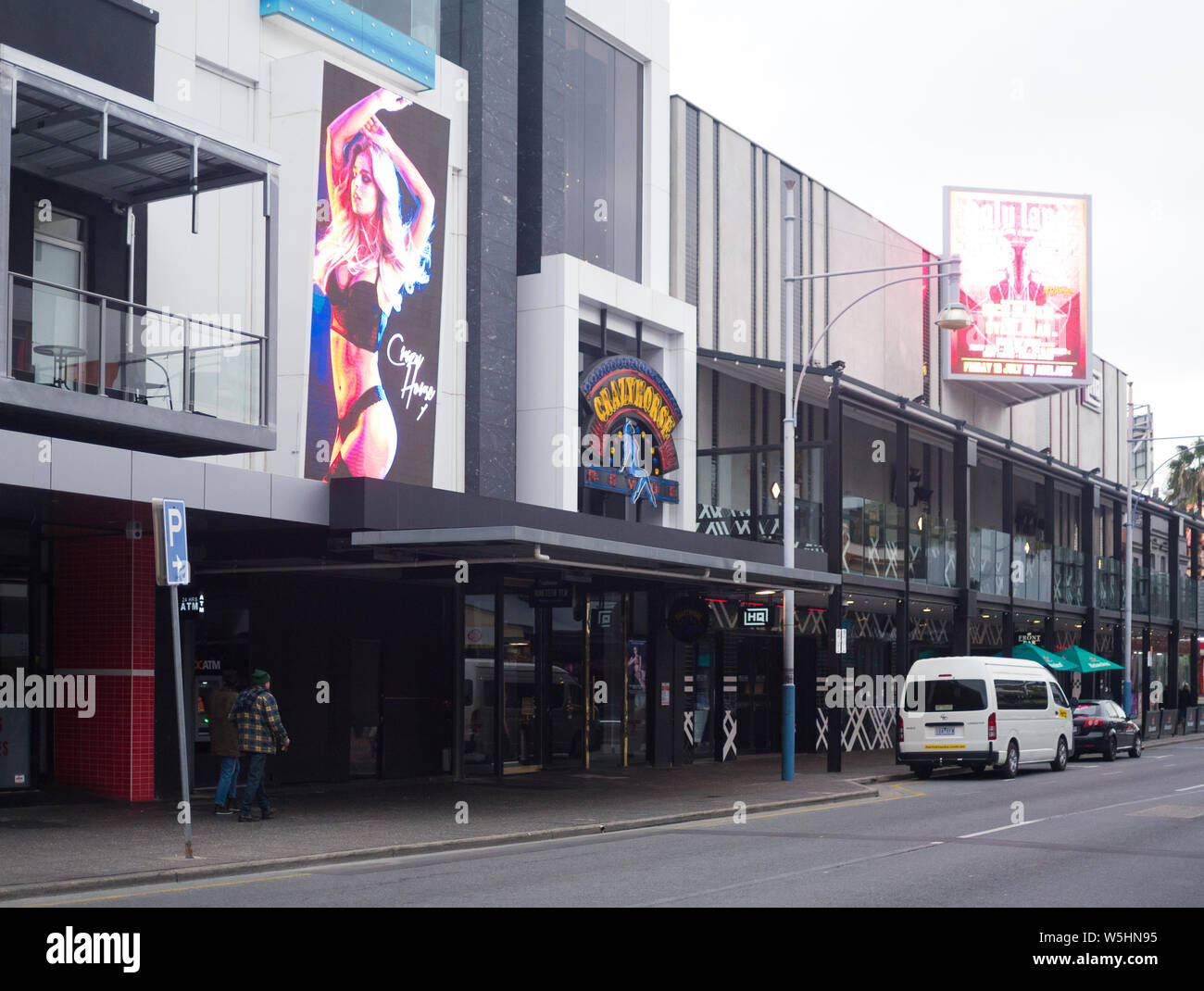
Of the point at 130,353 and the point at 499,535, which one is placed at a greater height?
the point at 130,353

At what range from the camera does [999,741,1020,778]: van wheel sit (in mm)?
27500

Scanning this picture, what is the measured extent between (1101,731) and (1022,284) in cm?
1611

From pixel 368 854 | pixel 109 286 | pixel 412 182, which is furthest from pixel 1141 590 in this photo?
pixel 368 854

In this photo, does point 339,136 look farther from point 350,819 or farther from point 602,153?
point 350,819

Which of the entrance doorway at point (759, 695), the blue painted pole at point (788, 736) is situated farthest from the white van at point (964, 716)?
the entrance doorway at point (759, 695)

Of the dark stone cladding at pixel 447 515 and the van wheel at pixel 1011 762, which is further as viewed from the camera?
the van wheel at pixel 1011 762

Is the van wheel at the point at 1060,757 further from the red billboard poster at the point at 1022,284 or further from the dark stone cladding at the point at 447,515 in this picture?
the red billboard poster at the point at 1022,284

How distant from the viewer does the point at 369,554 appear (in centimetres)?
2020

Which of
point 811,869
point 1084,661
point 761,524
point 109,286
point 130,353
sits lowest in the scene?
point 811,869

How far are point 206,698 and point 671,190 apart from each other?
15391mm

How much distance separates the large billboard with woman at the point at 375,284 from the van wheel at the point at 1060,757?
14.7 metres

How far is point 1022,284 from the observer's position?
45.4 metres

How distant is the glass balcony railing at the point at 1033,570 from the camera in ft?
131

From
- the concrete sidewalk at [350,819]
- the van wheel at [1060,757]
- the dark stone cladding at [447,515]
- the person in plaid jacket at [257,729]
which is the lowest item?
the van wheel at [1060,757]
